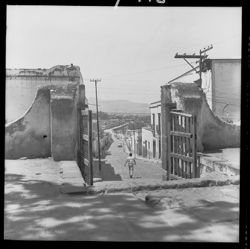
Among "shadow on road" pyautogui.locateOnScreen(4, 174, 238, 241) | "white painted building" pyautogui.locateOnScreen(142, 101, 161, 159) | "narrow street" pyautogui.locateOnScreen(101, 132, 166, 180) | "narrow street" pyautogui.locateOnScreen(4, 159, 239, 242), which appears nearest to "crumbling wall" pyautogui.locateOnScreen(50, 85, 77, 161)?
"narrow street" pyautogui.locateOnScreen(101, 132, 166, 180)

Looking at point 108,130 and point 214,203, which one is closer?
point 214,203

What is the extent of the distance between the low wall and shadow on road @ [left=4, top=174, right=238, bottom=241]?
2.85 m

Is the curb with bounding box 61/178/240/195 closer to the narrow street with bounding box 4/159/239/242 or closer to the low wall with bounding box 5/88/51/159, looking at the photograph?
the narrow street with bounding box 4/159/239/242

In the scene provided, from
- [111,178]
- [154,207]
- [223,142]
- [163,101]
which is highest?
[163,101]

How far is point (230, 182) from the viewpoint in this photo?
4293 millimetres

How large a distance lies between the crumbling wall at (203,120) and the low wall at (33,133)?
3.00 meters

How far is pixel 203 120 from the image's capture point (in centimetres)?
708

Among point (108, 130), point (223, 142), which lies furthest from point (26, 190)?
point (108, 130)

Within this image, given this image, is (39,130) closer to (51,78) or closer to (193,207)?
(193,207)

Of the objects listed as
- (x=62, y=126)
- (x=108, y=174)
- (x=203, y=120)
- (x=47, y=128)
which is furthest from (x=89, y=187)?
(x=108, y=174)

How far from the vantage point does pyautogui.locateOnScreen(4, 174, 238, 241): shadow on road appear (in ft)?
9.18

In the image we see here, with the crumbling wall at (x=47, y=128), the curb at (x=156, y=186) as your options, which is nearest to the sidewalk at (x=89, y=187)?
the curb at (x=156, y=186)

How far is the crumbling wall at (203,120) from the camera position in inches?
270
